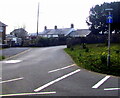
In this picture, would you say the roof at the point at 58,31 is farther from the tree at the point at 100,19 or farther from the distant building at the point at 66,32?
the tree at the point at 100,19

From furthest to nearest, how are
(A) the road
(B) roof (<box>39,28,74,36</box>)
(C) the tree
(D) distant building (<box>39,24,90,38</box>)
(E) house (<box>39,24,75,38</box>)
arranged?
1. (E) house (<box>39,24,75,38</box>)
2. (B) roof (<box>39,28,74,36</box>)
3. (D) distant building (<box>39,24,90,38</box>)
4. (C) the tree
5. (A) the road

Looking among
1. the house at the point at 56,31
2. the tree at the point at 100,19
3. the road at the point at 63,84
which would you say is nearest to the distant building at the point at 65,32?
the house at the point at 56,31

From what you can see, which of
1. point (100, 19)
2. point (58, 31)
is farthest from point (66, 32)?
point (100, 19)

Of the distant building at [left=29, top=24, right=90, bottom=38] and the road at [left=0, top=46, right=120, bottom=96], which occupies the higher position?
the distant building at [left=29, top=24, right=90, bottom=38]

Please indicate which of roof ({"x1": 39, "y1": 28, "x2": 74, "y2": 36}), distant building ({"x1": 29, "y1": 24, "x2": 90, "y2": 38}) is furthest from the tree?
roof ({"x1": 39, "y1": 28, "x2": 74, "y2": 36})

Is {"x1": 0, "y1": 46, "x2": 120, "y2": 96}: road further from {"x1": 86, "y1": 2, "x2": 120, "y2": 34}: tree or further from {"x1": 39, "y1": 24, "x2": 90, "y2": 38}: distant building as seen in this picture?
{"x1": 39, "y1": 24, "x2": 90, "y2": 38}: distant building

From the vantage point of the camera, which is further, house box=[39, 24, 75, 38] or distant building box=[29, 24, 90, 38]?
house box=[39, 24, 75, 38]

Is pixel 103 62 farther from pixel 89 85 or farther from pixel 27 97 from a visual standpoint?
pixel 27 97

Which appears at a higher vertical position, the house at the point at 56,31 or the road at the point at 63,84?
the house at the point at 56,31

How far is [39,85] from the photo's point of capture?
31.8 feet

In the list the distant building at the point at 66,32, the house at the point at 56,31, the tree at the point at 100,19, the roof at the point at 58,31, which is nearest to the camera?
the tree at the point at 100,19

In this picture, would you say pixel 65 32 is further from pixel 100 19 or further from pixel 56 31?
pixel 100 19

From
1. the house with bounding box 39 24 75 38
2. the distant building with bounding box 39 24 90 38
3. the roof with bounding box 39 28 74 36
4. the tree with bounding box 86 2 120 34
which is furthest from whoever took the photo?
the house with bounding box 39 24 75 38

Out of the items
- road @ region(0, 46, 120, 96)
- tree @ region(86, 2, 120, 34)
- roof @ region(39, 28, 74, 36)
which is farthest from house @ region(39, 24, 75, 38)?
road @ region(0, 46, 120, 96)
